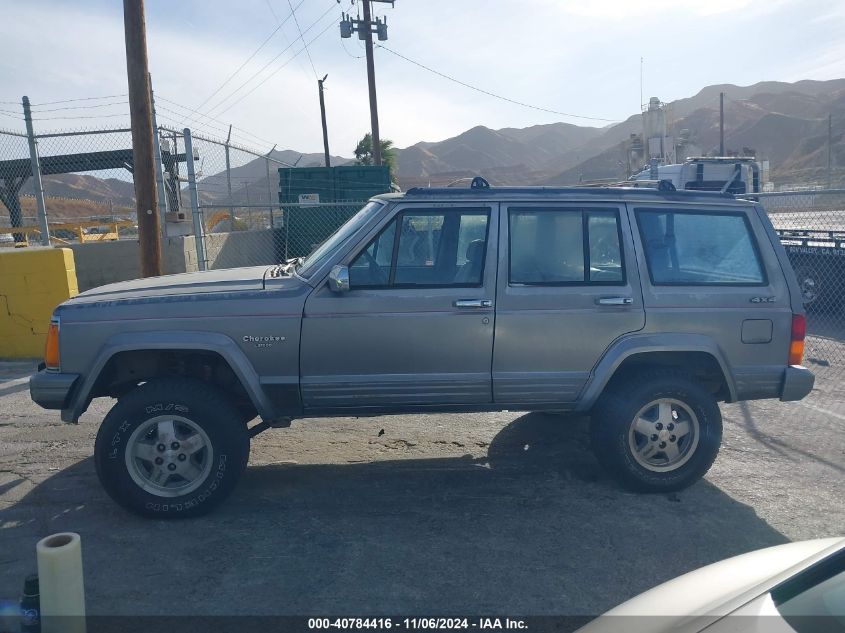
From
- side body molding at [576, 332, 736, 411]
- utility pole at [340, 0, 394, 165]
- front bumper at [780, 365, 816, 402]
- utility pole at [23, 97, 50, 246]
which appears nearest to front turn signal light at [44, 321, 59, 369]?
side body molding at [576, 332, 736, 411]

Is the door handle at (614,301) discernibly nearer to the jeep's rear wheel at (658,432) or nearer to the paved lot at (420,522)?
the jeep's rear wheel at (658,432)

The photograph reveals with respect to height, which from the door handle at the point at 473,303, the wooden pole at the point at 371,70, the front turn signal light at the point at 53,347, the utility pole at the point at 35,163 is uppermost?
the wooden pole at the point at 371,70

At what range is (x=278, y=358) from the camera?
4.73 m

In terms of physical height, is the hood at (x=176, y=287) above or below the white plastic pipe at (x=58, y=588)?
above

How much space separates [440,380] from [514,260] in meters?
0.92

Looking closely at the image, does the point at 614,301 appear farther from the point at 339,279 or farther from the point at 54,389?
the point at 54,389

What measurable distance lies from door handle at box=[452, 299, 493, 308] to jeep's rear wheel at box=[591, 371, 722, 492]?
41.3 inches

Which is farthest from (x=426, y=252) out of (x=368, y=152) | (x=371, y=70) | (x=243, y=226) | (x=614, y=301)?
(x=368, y=152)

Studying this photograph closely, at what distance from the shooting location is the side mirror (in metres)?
4.71

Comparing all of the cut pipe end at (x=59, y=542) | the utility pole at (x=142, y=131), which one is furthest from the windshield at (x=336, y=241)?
the utility pole at (x=142, y=131)

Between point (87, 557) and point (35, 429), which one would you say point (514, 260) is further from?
point (35, 429)

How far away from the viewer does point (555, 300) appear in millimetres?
4922

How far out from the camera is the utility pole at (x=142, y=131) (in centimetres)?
888

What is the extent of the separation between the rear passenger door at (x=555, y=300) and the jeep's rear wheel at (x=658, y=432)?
31 cm
